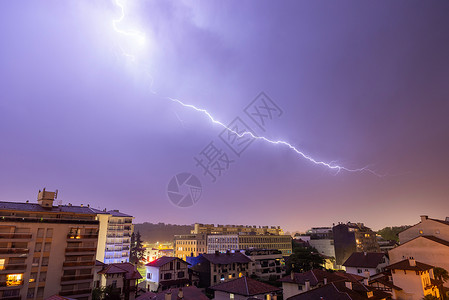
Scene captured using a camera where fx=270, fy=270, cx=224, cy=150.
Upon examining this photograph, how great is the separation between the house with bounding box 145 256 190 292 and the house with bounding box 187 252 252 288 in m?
3.96

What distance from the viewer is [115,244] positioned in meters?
86.6

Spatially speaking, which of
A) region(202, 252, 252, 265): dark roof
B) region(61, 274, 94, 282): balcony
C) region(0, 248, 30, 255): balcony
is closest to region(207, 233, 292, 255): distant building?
region(202, 252, 252, 265): dark roof

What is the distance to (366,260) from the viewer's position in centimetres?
5728

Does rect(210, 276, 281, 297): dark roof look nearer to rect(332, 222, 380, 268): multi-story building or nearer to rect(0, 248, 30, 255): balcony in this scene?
rect(0, 248, 30, 255): balcony

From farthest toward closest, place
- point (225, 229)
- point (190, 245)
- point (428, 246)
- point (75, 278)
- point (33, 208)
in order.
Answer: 1. point (225, 229)
2. point (190, 245)
3. point (428, 246)
4. point (33, 208)
5. point (75, 278)

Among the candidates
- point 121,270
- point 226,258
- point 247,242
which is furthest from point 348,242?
point 121,270

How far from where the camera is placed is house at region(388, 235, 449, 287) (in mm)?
46188

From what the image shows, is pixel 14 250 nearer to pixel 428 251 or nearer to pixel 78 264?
pixel 78 264

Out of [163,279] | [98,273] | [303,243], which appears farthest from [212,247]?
[98,273]

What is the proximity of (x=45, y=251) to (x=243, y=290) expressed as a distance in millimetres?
29458

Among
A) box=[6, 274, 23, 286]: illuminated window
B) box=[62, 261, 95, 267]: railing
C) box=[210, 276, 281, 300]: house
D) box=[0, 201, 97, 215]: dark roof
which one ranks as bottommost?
box=[210, 276, 281, 300]: house

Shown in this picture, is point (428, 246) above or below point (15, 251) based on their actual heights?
below

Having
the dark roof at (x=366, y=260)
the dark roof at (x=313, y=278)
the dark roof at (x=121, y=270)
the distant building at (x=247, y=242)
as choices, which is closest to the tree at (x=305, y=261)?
the dark roof at (x=366, y=260)

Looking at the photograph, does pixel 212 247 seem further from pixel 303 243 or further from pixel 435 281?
pixel 435 281
